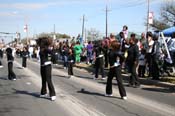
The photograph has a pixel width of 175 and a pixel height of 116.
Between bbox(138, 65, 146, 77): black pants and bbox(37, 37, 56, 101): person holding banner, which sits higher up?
bbox(37, 37, 56, 101): person holding banner

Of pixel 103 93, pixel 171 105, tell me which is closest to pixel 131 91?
pixel 103 93

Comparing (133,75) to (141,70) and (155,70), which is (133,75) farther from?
(141,70)

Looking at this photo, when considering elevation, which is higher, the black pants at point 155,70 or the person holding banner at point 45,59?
the person holding banner at point 45,59

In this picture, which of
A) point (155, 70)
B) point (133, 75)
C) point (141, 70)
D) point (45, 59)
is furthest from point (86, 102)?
point (141, 70)

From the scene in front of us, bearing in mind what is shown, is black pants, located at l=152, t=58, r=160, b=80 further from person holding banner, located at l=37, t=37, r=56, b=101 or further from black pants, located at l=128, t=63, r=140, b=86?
person holding banner, located at l=37, t=37, r=56, b=101

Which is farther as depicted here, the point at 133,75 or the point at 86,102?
the point at 133,75

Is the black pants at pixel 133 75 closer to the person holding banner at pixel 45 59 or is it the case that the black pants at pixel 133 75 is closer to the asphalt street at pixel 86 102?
the asphalt street at pixel 86 102

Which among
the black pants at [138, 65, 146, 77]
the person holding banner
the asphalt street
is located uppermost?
the person holding banner

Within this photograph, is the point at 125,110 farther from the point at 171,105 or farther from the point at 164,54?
the point at 164,54

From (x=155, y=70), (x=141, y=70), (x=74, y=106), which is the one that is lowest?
(x=74, y=106)

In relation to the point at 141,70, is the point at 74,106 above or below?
below

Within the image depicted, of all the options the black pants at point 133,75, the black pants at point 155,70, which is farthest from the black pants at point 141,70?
the black pants at point 133,75

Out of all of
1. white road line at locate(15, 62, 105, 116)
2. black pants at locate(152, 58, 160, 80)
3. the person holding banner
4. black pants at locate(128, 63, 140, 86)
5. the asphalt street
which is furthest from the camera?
black pants at locate(152, 58, 160, 80)

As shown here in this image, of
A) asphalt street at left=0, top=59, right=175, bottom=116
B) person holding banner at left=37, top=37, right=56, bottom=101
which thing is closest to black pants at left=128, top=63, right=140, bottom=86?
asphalt street at left=0, top=59, right=175, bottom=116
